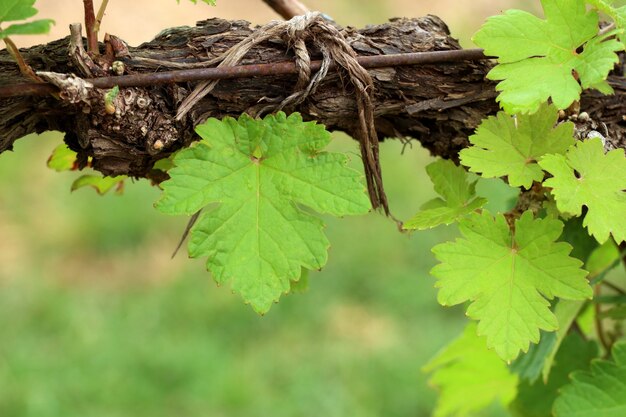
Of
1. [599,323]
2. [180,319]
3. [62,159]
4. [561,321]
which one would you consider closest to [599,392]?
[561,321]

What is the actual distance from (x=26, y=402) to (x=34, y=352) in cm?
30

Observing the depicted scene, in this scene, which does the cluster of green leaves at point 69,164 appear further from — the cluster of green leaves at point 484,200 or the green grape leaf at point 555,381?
the green grape leaf at point 555,381

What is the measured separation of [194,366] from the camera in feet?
10.8

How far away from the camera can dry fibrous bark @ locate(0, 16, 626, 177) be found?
2.95ft

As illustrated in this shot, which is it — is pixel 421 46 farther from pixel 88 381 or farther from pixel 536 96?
pixel 88 381

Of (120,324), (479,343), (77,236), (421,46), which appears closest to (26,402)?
(120,324)

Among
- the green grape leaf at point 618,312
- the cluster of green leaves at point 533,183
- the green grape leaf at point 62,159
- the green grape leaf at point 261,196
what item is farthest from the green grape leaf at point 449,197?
the green grape leaf at point 62,159

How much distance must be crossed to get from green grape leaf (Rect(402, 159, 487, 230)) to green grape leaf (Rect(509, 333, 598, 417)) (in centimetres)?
49

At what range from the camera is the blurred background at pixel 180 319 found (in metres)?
3.18

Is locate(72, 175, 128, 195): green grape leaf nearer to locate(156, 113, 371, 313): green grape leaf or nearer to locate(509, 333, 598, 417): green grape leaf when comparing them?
locate(156, 113, 371, 313): green grape leaf

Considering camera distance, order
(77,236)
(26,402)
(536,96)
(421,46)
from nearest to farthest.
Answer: (536,96), (421,46), (26,402), (77,236)

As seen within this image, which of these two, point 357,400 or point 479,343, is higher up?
point 479,343

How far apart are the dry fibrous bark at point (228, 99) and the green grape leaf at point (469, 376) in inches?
24.8

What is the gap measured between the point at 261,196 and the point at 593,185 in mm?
403
